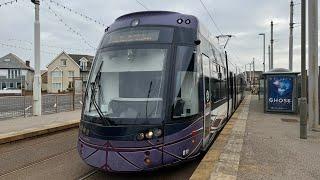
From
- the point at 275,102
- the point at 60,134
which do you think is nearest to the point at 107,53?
the point at 60,134

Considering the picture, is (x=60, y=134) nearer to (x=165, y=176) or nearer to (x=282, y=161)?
(x=165, y=176)

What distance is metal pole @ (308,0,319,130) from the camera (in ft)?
45.2

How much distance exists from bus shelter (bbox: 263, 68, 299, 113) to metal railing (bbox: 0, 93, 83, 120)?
10.8 m

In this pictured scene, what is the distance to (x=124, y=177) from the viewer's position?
24.4 ft

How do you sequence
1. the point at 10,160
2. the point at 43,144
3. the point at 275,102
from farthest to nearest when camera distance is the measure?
the point at 275,102, the point at 43,144, the point at 10,160

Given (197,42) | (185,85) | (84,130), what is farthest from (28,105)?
(185,85)

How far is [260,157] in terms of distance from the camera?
8.21 meters

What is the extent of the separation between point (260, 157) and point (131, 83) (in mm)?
3191

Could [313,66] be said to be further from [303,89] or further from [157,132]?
[157,132]

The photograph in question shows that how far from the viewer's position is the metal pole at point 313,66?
45.2 ft

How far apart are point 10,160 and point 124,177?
336cm

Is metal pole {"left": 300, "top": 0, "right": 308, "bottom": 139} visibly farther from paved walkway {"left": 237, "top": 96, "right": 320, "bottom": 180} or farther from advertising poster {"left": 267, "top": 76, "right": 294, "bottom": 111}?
advertising poster {"left": 267, "top": 76, "right": 294, "bottom": 111}

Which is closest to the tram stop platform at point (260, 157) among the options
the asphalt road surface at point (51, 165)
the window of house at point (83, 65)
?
the asphalt road surface at point (51, 165)

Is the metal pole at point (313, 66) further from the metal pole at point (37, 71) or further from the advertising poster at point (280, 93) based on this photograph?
the metal pole at point (37, 71)
